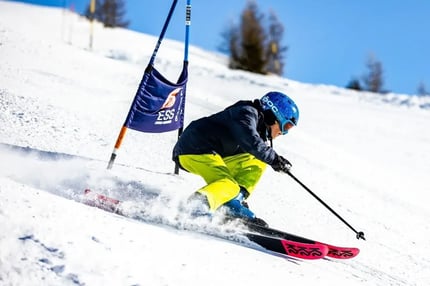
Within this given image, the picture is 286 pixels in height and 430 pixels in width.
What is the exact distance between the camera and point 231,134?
529 centimetres

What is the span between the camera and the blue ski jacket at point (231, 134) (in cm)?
498

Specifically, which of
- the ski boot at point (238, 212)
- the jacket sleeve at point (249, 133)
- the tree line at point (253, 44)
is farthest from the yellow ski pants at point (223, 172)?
the tree line at point (253, 44)

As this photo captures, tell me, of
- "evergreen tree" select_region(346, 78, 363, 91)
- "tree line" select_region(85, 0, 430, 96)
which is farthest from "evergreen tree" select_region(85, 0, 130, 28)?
"evergreen tree" select_region(346, 78, 363, 91)

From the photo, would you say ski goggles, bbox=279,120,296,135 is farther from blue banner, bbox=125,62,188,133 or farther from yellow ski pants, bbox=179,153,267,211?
blue banner, bbox=125,62,188,133

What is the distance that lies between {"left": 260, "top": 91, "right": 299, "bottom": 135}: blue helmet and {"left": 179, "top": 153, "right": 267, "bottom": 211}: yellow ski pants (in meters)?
0.47

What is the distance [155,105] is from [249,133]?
160 cm

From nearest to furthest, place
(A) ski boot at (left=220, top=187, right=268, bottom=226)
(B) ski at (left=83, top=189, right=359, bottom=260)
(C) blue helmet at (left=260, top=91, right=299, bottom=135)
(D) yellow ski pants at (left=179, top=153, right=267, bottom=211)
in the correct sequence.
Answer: (B) ski at (left=83, top=189, right=359, bottom=260), (D) yellow ski pants at (left=179, top=153, right=267, bottom=211), (A) ski boot at (left=220, top=187, right=268, bottom=226), (C) blue helmet at (left=260, top=91, right=299, bottom=135)

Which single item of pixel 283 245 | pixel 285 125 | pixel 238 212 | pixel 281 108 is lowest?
pixel 283 245

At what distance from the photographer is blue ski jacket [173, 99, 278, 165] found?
4.98 m

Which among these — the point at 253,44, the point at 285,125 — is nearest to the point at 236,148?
the point at 285,125

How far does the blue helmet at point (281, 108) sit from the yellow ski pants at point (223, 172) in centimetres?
47

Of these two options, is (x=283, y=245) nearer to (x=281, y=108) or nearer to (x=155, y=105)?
(x=281, y=108)

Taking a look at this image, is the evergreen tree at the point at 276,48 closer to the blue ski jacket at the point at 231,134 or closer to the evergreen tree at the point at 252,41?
the evergreen tree at the point at 252,41

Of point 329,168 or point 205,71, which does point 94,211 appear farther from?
point 205,71
